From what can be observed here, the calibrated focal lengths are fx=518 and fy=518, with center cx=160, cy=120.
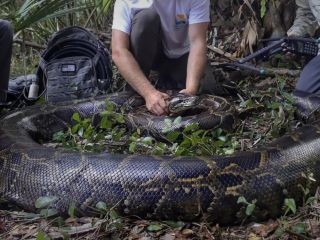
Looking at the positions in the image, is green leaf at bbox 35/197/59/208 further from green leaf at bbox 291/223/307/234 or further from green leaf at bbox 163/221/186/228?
green leaf at bbox 291/223/307/234

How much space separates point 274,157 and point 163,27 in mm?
2736

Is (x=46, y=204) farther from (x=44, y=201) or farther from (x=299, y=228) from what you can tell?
(x=299, y=228)

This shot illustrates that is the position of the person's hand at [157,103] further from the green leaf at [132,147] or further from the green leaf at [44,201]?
the green leaf at [44,201]

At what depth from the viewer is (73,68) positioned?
618 centimetres

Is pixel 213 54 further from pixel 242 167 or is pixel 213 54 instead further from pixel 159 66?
pixel 242 167

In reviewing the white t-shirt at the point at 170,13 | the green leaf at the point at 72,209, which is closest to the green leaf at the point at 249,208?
the green leaf at the point at 72,209

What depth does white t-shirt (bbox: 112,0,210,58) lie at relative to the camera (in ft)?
18.6

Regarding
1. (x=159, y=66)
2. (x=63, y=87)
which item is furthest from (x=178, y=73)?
(x=63, y=87)

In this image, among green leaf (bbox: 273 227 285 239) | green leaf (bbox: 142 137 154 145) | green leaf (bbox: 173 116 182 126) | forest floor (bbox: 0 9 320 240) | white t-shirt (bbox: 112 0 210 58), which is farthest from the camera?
white t-shirt (bbox: 112 0 210 58)

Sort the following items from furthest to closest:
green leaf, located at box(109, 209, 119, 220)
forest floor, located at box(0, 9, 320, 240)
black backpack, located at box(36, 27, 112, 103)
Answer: black backpack, located at box(36, 27, 112, 103) → green leaf, located at box(109, 209, 119, 220) → forest floor, located at box(0, 9, 320, 240)

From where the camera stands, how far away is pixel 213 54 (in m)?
7.85

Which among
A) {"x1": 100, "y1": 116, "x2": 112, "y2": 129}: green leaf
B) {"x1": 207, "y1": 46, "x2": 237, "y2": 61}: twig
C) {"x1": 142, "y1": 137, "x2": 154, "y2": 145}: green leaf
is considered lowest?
{"x1": 142, "y1": 137, "x2": 154, "y2": 145}: green leaf

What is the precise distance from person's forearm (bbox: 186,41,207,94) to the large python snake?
1.84 meters

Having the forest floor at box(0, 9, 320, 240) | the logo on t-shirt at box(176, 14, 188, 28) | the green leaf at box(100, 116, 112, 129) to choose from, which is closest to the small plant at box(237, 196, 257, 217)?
the forest floor at box(0, 9, 320, 240)
